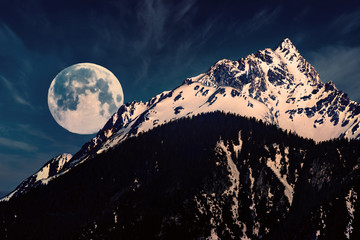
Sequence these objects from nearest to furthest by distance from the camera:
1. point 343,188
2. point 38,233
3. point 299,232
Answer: point 299,232 → point 343,188 → point 38,233

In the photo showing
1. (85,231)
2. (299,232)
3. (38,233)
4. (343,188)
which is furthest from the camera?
(38,233)

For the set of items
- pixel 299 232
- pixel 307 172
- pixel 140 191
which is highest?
pixel 140 191

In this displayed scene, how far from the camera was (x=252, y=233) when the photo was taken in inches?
6575

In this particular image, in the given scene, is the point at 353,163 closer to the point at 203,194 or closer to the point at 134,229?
the point at 203,194

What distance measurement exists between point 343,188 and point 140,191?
11138 cm

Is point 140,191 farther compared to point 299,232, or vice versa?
point 140,191

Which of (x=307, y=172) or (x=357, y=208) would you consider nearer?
(x=357, y=208)

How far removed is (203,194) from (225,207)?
550 inches

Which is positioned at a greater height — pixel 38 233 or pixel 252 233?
pixel 38 233

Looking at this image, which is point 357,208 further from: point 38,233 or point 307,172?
point 38,233

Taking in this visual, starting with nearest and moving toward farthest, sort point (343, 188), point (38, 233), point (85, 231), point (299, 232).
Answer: point (299, 232) → point (343, 188) → point (85, 231) → point (38, 233)

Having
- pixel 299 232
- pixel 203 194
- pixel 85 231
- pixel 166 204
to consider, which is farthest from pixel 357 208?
pixel 85 231

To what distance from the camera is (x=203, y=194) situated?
183 m

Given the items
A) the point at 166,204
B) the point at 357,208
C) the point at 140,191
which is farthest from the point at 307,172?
the point at 140,191
